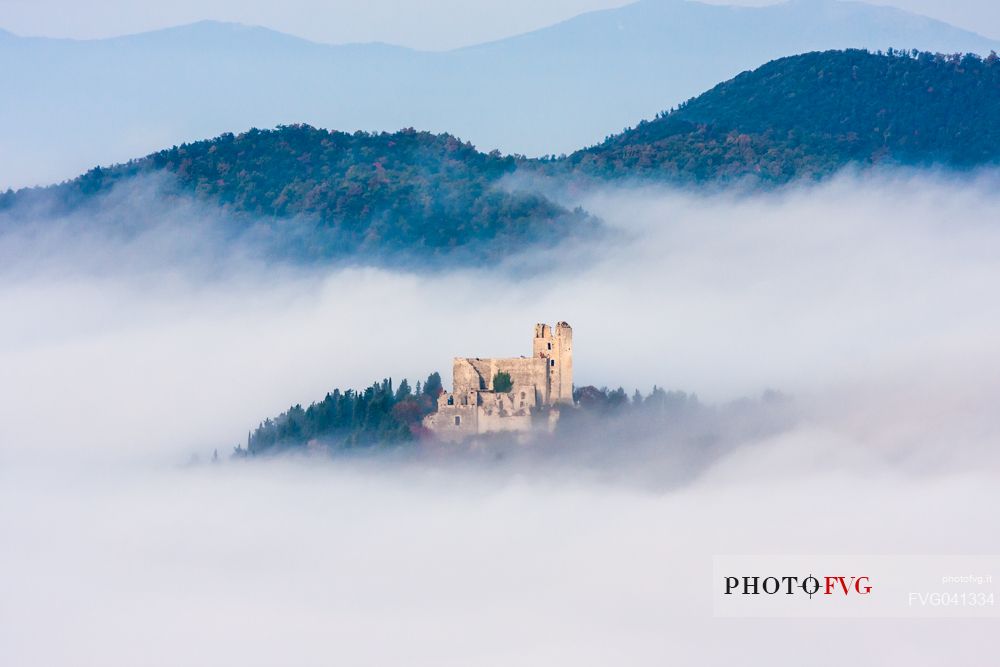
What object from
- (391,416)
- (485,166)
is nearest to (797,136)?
(485,166)

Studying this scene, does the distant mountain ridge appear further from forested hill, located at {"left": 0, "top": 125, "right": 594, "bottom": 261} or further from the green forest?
the green forest

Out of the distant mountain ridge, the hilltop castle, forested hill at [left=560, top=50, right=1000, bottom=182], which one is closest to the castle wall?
the hilltop castle

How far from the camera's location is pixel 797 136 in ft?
634

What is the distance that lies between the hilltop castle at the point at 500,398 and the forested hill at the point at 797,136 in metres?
70.9

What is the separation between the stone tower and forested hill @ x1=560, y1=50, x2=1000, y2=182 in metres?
69.8

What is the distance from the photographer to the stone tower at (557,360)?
12056 centimetres

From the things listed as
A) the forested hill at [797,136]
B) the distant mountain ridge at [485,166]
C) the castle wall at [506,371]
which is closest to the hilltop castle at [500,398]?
the castle wall at [506,371]

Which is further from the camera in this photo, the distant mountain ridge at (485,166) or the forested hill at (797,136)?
the forested hill at (797,136)

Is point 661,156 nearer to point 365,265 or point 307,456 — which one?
point 365,265

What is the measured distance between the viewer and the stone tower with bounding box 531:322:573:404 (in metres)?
121

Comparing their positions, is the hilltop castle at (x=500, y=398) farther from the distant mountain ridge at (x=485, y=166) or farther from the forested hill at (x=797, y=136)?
the forested hill at (x=797, y=136)

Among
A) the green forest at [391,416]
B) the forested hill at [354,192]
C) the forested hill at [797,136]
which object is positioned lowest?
the green forest at [391,416]

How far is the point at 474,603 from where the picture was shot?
130 m

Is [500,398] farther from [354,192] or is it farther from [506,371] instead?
[354,192]
